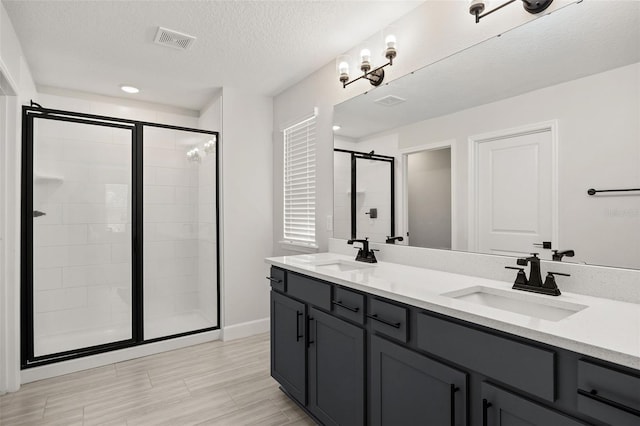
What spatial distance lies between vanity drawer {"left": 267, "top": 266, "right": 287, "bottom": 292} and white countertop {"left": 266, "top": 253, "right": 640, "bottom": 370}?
0.87 feet

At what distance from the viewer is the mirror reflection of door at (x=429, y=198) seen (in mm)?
1993

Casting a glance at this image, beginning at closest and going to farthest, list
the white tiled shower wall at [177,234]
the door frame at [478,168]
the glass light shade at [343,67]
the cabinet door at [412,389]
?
the cabinet door at [412,389] < the door frame at [478,168] < the glass light shade at [343,67] < the white tiled shower wall at [177,234]

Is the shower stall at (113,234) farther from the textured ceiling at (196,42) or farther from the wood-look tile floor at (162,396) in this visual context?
the textured ceiling at (196,42)

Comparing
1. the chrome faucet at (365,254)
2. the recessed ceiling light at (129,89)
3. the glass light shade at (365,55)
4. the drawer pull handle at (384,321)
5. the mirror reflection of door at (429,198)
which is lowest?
the drawer pull handle at (384,321)

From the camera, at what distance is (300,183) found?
132 inches

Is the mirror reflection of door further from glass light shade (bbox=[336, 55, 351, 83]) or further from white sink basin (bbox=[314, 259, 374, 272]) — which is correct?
glass light shade (bbox=[336, 55, 351, 83])

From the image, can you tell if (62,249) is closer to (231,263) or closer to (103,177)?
(103,177)

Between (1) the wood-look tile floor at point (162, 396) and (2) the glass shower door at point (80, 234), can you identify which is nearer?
(1) the wood-look tile floor at point (162, 396)

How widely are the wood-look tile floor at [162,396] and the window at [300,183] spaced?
122 cm

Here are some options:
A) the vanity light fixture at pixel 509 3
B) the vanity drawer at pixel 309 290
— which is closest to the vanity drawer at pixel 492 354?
the vanity drawer at pixel 309 290

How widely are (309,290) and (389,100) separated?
1.42 m

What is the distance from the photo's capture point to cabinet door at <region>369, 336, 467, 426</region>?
119 centimetres

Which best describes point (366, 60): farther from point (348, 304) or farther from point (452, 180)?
point (348, 304)

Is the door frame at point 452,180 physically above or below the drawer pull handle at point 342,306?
above
